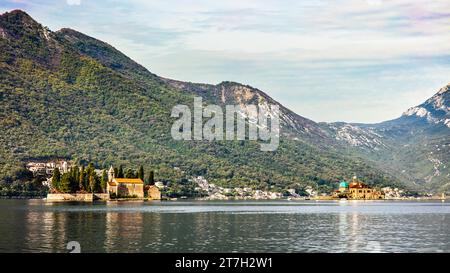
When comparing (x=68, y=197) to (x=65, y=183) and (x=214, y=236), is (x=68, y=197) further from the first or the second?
(x=214, y=236)

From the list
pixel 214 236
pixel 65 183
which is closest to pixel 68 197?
pixel 65 183

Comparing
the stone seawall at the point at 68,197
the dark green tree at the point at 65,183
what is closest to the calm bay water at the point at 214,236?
the stone seawall at the point at 68,197

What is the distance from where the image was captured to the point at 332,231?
286ft

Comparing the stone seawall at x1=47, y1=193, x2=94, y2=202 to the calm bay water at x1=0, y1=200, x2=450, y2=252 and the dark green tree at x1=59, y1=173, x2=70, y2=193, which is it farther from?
the calm bay water at x1=0, y1=200, x2=450, y2=252

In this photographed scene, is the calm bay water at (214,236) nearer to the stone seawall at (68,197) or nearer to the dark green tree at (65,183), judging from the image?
the stone seawall at (68,197)

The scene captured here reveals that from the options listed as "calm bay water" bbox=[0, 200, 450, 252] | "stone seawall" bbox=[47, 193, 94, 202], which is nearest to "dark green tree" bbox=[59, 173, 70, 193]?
"stone seawall" bbox=[47, 193, 94, 202]

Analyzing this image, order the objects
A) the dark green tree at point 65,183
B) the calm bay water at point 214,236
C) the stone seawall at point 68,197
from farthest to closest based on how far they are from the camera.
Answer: the dark green tree at point 65,183, the stone seawall at point 68,197, the calm bay water at point 214,236

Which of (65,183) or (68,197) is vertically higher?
(65,183)

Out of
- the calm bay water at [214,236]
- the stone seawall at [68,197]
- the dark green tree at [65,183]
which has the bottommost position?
the calm bay water at [214,236]

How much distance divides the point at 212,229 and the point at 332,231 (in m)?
13.7
